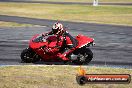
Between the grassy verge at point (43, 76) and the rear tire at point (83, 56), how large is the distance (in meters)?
1.48

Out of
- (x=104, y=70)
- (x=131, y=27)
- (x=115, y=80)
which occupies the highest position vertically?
(x=115, y=80)

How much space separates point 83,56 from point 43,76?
3.54 metres

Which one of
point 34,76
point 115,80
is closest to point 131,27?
point 34,76

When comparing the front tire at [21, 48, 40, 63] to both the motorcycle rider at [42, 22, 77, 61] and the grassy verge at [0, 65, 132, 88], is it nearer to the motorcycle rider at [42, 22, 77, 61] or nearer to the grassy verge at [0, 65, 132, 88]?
the motorcycle rider at [42, 22, 77, 61]

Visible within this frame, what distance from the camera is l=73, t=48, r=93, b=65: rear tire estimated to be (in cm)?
1598

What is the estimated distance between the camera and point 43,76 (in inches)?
504

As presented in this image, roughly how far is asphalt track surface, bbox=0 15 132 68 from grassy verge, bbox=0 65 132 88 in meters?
1.96

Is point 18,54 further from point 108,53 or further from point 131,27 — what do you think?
point 131,27

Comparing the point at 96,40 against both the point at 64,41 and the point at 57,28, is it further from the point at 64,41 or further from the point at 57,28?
the point at 57,28

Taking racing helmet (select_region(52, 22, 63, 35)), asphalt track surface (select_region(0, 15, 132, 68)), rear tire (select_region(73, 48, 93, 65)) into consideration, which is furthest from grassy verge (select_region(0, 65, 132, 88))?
asphalt track surface (select_region(0, 15, 132, 68))

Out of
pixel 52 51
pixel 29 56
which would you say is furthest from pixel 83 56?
pixel 29 56

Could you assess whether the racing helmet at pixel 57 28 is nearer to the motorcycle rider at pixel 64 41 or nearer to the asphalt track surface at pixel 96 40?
the motorcycle rider at pixel 64 41

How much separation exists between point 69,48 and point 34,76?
11.8 ft

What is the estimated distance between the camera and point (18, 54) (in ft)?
59.5
